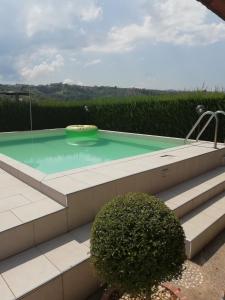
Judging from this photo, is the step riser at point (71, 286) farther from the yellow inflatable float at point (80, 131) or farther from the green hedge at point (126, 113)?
the yellow inflatable float at point (80, 131)

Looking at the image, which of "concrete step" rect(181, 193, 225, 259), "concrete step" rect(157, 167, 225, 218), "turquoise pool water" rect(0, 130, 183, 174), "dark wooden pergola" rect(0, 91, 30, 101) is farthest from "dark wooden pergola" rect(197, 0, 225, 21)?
"dark wooden pergola" rect(0, 91, 30, 101)

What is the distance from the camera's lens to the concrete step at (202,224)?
11.7ft

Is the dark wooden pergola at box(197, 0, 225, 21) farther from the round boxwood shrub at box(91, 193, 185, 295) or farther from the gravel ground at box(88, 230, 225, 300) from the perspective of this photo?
the gravel ground at box(88, 230, 225, 300)

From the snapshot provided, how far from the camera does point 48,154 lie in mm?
7910

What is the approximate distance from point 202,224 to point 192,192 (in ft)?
2.88

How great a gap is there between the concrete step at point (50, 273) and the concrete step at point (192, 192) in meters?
1.79

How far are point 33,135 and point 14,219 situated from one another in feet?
27.3

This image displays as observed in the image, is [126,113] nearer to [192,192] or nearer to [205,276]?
[192,192]

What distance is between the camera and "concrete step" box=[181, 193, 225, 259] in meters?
3.57

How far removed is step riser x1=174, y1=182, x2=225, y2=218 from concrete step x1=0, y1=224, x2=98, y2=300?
1.77 metres

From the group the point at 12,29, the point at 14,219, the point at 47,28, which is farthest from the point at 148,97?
the point at 14,219

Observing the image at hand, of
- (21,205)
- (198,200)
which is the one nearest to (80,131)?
(198,200)

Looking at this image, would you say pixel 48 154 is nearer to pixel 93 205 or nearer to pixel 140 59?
pixel 93 205

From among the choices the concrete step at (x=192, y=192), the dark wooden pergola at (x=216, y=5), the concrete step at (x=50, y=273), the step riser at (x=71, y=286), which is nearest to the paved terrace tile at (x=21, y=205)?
the concrete step at (x=50, y=273)
